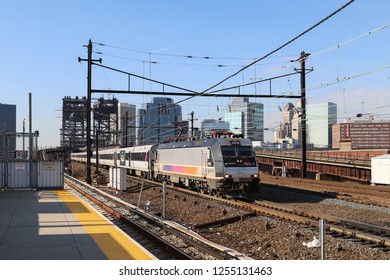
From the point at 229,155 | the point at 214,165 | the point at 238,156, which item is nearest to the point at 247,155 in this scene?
the point at 238,156

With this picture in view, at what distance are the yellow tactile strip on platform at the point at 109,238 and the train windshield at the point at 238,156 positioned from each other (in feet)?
25.0

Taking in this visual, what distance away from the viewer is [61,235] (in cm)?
1067

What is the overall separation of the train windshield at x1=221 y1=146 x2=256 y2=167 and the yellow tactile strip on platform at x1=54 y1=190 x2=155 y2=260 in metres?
7.63

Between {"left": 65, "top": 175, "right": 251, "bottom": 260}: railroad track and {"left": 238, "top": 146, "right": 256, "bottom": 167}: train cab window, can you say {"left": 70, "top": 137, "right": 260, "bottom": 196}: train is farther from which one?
{"left": 65, "top": 175, "right": 251, "bottom": 260}: railroad track

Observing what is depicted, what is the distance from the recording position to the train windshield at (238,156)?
21.0 meters

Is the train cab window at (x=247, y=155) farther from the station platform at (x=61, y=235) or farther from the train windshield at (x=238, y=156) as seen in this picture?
the station platform at (x=61, y=235)

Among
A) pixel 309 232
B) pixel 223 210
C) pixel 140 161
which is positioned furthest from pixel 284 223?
pixel 140 161

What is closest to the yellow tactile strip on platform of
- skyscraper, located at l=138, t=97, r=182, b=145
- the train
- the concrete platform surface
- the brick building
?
the concrete platform surface

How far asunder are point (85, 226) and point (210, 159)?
10.4 m

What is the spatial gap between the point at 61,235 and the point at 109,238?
4.23ft

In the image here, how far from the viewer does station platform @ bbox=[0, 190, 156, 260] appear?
8.72 meters

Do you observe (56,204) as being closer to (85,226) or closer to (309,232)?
(85,226)

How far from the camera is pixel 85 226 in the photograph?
12.1 meters

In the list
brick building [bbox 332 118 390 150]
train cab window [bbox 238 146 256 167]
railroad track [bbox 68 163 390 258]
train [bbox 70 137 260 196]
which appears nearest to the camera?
railroad track [bbox 68 163 390 258]
